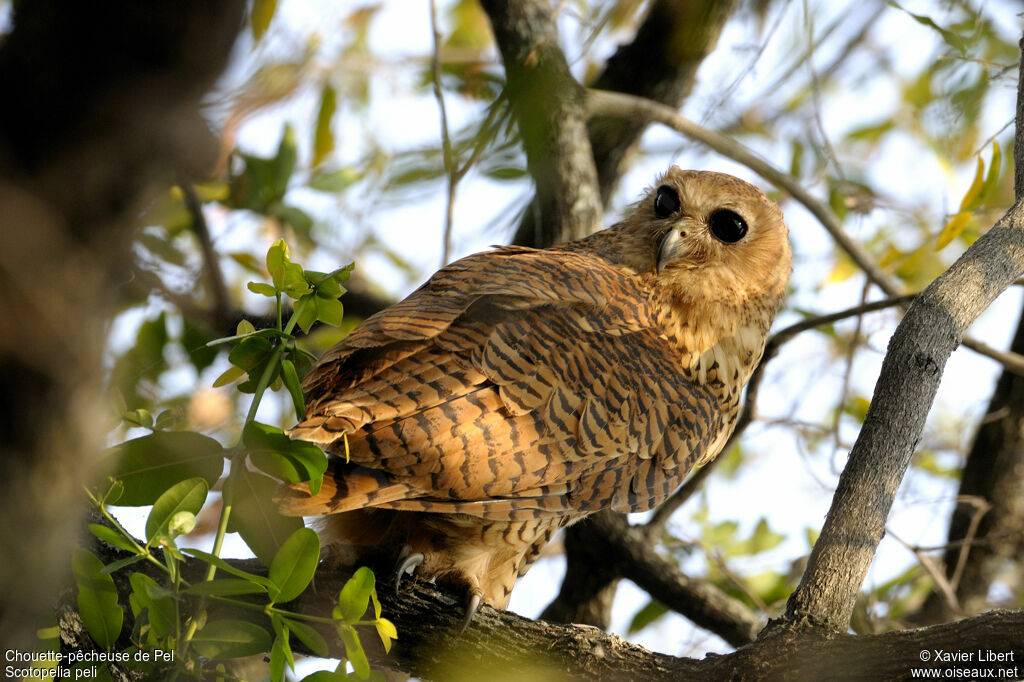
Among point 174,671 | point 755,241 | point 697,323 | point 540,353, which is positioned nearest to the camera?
point 174,671

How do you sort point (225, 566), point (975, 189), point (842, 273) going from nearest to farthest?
point (225, 566) < point (975, 189) < point (842, 273)

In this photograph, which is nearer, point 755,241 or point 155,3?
point 155,3

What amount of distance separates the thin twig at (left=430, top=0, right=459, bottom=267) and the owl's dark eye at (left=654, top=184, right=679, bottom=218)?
79 cm

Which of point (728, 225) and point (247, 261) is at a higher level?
point (728, 225)

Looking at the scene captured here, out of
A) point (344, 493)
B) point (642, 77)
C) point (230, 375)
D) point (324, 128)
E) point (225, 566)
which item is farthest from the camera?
point (642, 77)

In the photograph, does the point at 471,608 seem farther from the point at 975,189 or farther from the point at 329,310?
the point at 975,189

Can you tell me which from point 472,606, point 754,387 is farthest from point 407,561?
point 754,387

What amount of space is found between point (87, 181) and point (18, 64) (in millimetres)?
134

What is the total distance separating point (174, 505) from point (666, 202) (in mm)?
2303

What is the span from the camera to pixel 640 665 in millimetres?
2141

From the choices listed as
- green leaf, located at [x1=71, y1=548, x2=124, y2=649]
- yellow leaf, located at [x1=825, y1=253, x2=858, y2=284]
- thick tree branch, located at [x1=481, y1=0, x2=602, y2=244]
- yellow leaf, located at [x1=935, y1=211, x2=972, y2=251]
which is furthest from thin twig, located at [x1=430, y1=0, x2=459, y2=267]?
yellow leaf, located at [x1=825, y1=253, x2=858, y2=284]

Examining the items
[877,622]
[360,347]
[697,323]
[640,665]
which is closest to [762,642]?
[640,665]

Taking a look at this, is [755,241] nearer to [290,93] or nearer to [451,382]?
[451,382]

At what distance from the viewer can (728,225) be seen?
3.38m
